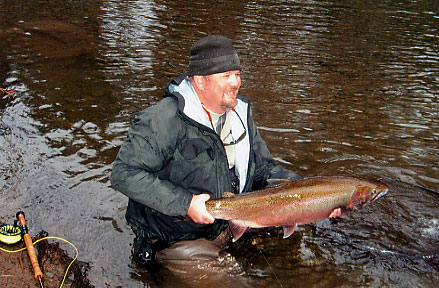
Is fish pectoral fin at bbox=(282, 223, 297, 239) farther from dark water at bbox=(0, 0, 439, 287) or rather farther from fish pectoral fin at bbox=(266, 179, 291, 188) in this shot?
dark water at bbox=(0, 0, 439, 287)

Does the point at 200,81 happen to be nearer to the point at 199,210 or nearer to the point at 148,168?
the point at 148,168

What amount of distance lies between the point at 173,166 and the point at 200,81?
2.73 ft

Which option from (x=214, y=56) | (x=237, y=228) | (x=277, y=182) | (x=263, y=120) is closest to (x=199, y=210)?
(x=237, y=228)

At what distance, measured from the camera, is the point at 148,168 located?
13.1ft

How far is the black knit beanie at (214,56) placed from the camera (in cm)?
405

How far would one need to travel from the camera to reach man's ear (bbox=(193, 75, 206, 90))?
4.19m

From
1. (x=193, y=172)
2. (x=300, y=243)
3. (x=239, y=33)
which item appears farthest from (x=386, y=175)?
(x=239, y=33)

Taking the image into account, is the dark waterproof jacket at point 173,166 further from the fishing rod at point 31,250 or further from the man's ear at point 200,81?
the fishing rod at point 31,250

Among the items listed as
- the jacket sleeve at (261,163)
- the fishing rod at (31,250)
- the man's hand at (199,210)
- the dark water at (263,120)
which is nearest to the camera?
the man's hand at (199,210)

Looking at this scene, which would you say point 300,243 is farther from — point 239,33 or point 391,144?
point 239,33

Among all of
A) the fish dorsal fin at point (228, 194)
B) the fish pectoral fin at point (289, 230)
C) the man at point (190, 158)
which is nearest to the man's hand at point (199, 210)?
the man at point (190, 158)

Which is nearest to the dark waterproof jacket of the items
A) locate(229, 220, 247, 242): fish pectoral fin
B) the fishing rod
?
locate(229, 220, 247, 242): fish pectoral fin

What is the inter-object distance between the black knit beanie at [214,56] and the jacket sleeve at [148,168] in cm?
57

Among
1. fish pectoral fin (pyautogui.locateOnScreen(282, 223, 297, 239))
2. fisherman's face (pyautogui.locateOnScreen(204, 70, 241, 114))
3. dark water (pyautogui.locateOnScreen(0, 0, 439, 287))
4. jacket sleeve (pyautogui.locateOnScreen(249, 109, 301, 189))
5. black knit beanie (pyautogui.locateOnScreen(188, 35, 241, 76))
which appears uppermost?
black knit beanie (pyautogui.locateOnScreen(188, 35, 241, 76))
